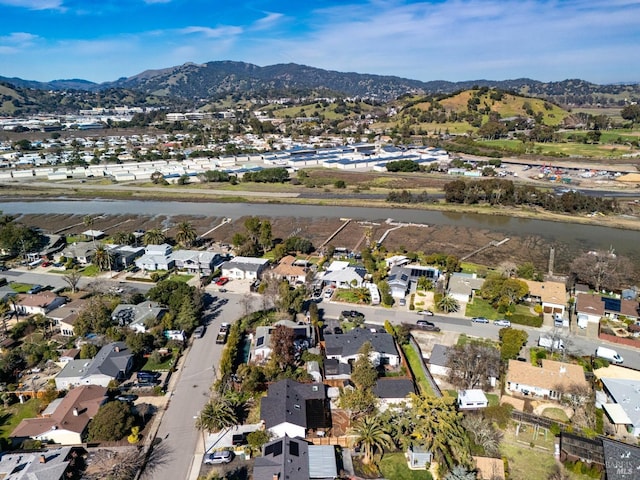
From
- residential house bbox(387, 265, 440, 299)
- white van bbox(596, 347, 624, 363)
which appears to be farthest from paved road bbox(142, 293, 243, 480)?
white van bbox(596, 347, 624, 363)

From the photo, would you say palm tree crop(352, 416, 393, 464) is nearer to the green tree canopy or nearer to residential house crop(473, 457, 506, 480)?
residential house crop(473, 457, 506, 480)

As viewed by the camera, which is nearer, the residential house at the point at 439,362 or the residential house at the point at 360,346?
the residential house at the point at 439,362

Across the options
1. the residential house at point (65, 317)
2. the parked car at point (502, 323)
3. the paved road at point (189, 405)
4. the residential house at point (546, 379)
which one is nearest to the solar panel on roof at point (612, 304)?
the parked car at point (502, 323)

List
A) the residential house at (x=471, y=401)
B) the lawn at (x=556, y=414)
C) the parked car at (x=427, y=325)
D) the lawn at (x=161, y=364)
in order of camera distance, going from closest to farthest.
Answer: the lawn at (x=556, y=414)
the residential house at (x=471, y=401)
the lawn at (x=161, y=364)
the parked car at (x=427, y=325)

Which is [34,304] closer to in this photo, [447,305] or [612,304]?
[447,305]

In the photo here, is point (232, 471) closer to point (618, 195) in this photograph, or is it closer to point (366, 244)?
point (366, 244)

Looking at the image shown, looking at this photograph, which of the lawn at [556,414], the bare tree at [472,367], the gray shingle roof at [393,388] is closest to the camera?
the lawn at [556,414]

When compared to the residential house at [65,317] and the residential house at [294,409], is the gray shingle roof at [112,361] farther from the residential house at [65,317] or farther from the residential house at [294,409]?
the residential house at [294,409]
